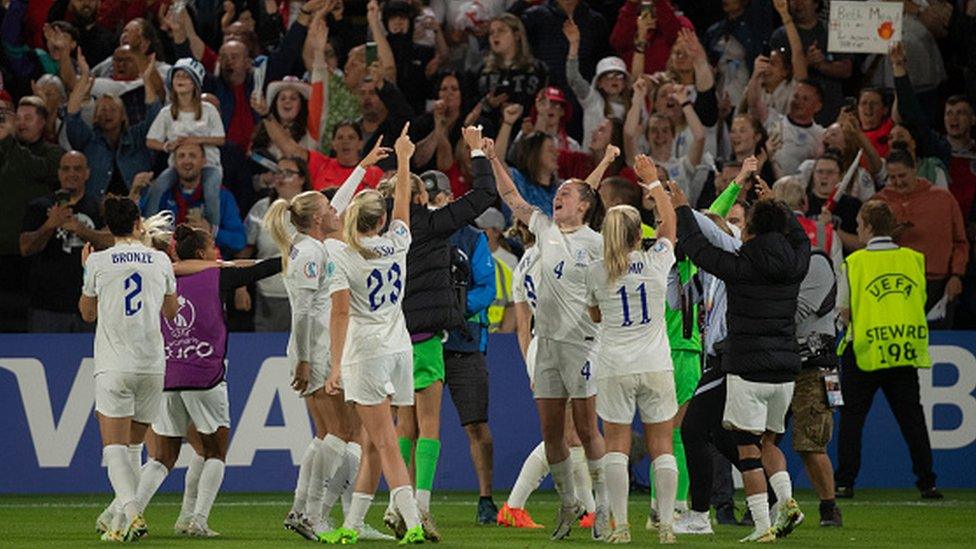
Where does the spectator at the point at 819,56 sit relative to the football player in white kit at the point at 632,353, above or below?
above

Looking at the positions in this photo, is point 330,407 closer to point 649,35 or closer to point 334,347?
point 334,347

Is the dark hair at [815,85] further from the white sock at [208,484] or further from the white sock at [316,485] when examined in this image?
the white sock at [208,484]

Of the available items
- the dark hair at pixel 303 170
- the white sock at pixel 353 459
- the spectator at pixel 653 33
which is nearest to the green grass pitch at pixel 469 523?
the white sock at pixel 353 459

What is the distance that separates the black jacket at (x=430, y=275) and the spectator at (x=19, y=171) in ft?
18.7

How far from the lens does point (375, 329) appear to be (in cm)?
1143

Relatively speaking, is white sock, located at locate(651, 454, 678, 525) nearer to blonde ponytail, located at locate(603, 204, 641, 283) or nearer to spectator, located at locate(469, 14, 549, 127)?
blonde ponytail, located at locate(603, 204, 641, 283)

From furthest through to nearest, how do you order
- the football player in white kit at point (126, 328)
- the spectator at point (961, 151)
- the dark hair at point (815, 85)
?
the dark hair at point (815, 85)
the spectator at point (961, 151)
the football player in white kit at point (126, 328)

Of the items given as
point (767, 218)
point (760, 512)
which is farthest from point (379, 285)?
point (760, 512)

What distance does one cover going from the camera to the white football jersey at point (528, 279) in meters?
12.6

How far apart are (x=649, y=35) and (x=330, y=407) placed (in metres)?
9.22

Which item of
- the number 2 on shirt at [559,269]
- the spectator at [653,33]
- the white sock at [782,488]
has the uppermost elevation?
the spectator at [653,33]

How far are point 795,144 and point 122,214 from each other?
905cm

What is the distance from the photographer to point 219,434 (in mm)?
12648

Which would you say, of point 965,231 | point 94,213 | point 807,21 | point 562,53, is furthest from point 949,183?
point 94,213
